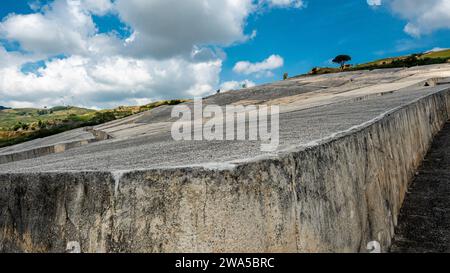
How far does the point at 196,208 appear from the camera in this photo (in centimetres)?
140

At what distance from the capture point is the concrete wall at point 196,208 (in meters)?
1.40

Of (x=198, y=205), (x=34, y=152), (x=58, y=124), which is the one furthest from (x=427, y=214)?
(x=58, y=124)

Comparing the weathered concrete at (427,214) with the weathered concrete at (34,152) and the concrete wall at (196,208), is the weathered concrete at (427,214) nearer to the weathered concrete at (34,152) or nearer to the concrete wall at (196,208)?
the concrete wall at (196,208)

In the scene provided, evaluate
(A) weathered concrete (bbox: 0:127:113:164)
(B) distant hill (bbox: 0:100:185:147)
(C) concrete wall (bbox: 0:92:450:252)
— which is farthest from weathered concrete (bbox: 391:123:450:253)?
(B) distant hill (bbox: 0:100:185:147)

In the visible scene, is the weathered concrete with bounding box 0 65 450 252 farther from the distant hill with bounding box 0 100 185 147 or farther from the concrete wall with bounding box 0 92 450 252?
the distant hill with bounding box 0 100 185 147

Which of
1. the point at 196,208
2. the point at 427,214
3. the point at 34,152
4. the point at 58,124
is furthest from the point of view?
the point at 58,124

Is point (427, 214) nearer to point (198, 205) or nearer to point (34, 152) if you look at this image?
point (198, 205)

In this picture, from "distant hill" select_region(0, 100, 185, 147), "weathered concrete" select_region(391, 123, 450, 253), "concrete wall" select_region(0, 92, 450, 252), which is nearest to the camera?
"concrete wall" select_region(0, 92, 450, 252)

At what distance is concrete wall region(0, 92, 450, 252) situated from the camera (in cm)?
140

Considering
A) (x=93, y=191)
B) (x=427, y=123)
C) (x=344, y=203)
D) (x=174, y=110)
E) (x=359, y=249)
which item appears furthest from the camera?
(x=174, y=110)
